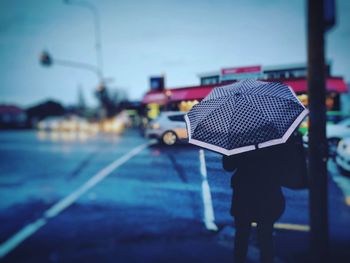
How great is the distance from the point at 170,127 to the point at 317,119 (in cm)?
149

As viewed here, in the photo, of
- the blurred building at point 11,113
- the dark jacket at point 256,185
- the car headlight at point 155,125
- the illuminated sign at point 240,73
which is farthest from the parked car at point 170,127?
the blurred building at point 11,113

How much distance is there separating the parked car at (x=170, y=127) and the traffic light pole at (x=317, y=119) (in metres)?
1.34

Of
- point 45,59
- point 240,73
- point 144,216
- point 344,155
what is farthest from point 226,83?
point 45,59

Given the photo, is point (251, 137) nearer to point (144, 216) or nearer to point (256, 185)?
point (256, 185)

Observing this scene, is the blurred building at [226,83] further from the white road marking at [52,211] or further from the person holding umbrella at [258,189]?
the white road marking at [52,211]

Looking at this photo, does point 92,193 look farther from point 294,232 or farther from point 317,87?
point 317,87

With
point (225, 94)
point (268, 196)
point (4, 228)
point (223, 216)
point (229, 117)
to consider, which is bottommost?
point (4, 228)

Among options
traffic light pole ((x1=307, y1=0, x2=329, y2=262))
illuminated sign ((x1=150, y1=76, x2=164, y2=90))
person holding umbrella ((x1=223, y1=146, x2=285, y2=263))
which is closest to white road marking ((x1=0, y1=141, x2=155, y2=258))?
illuminated sign ((x1=150, y1=76, x2=164, y2=90))

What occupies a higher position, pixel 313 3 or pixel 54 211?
pixel 313 3

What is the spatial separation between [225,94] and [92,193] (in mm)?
9167

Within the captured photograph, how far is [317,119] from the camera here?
2572mm

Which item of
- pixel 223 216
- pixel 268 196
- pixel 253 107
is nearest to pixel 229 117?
pixel 253 107

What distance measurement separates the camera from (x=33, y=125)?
42812 millimetres

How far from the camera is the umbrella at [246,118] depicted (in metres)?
1.51
